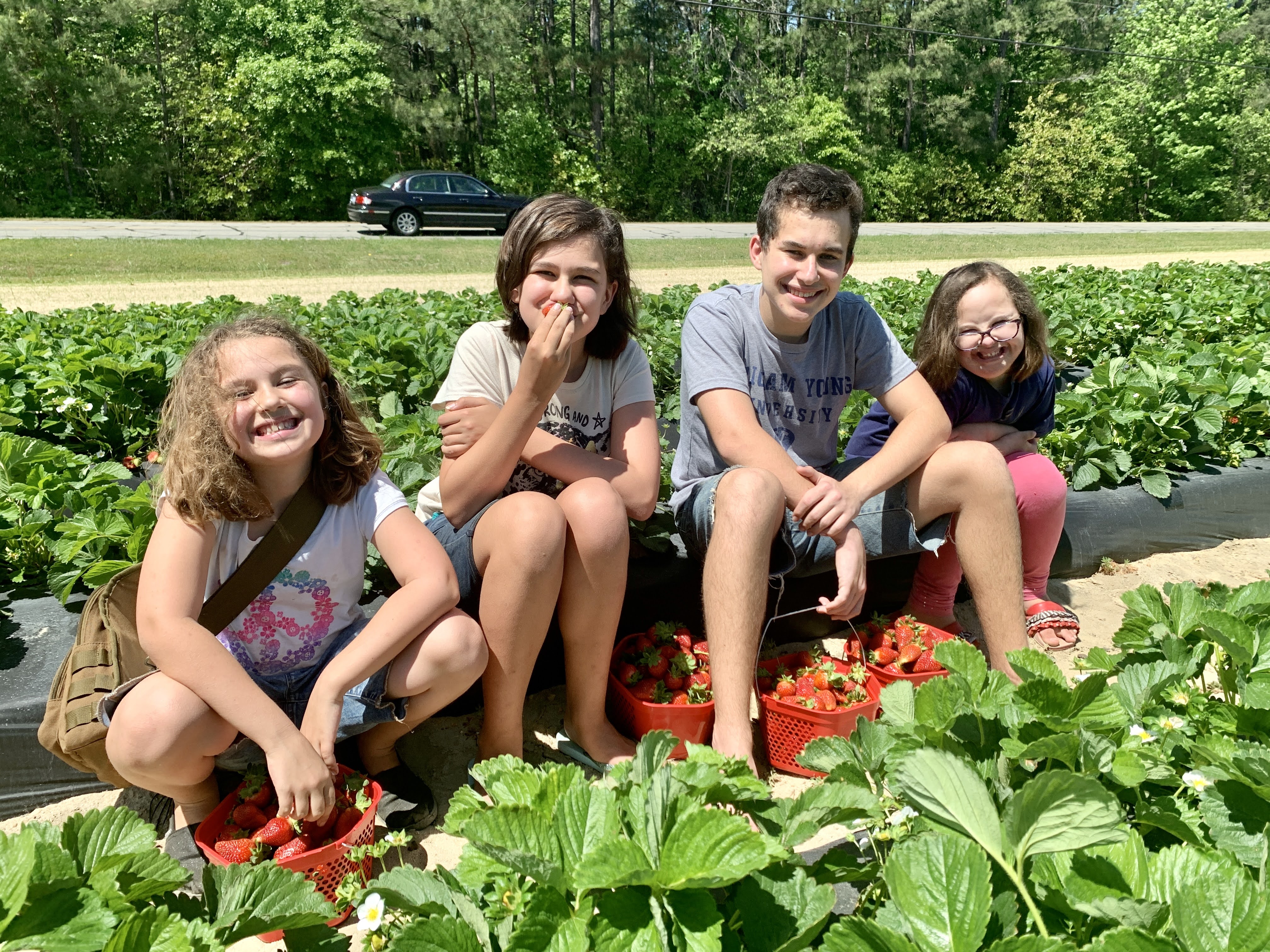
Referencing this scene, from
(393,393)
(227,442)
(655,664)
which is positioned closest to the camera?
(227,442)

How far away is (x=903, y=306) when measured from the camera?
6.14m

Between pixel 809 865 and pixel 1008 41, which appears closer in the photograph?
pixel 809 865

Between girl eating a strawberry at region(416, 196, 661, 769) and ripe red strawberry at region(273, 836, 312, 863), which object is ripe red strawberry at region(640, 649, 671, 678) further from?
ripe red strawberry at region(273, 836, 312, 863)

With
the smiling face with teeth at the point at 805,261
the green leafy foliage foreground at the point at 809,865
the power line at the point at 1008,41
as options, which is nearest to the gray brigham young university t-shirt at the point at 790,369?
the smiling face with teeth at the point at 805,261

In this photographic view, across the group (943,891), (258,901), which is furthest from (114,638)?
(943,891)

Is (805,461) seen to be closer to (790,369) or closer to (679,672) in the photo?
(790,369)

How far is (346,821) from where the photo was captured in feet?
6.15

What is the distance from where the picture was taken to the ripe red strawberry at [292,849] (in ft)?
5.58

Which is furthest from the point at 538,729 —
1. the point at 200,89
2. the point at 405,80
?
the point at 405,80

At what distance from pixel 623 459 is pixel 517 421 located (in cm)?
38

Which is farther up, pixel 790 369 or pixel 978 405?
pixel 790 369

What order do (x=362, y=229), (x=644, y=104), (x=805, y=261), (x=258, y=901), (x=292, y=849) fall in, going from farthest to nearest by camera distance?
(x=644, y=104)
(x=362, y=229)
(x=805, y=261)
(x=292, y=849)
(x=258, y=901)

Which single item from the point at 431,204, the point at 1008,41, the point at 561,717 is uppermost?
the point at 1008,41

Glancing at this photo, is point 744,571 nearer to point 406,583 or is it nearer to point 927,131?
point 406,583
